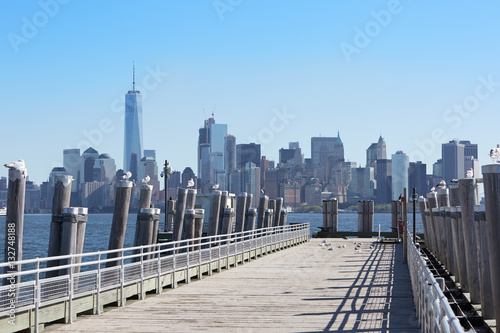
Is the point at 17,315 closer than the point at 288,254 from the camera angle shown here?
Yes

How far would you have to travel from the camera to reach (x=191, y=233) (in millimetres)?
30797

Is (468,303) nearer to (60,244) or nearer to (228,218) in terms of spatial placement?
(60,244)

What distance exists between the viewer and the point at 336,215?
229ft

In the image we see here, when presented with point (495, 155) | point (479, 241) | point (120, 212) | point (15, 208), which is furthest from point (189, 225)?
point (495, 155)

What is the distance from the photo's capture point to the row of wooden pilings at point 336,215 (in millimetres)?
69312

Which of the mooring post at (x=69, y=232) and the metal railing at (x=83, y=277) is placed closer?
the metal railing at (x=83, y=277)

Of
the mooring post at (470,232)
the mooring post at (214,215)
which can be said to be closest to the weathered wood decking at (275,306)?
the mooring post at (470,232)

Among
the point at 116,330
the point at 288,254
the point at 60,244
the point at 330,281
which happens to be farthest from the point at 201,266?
the point at 288,254

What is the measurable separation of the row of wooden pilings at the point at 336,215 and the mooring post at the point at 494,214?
2143 inches

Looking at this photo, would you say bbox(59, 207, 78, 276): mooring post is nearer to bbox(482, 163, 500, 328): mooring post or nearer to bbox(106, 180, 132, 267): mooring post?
bbox(106, 180, 132, 267): mooring post

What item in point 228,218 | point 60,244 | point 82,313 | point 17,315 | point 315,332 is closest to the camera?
point 17,315

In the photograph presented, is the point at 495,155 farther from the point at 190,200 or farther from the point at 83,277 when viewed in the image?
the point at 190,200

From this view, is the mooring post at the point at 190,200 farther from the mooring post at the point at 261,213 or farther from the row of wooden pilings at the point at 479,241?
the mooring post at the point at 261,213

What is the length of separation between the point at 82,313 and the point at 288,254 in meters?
25.5
